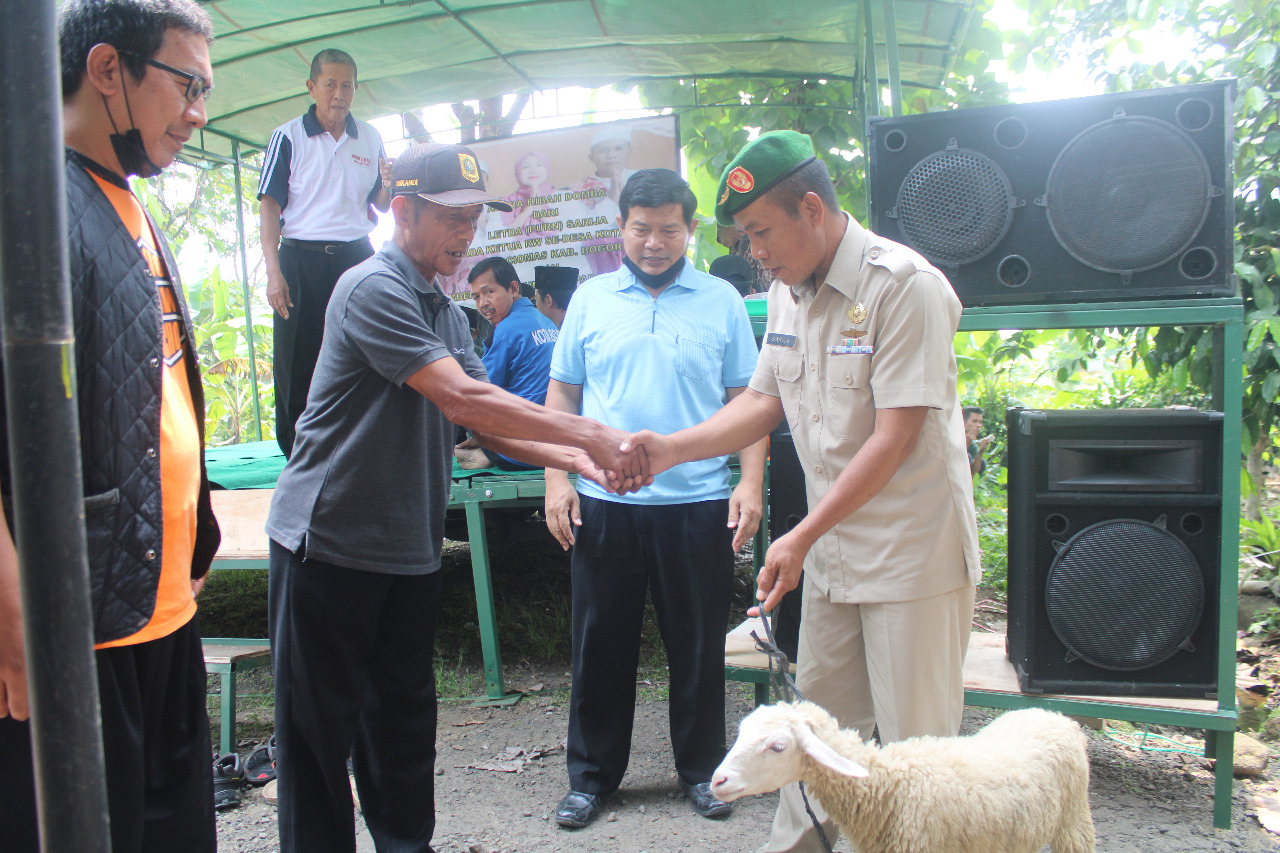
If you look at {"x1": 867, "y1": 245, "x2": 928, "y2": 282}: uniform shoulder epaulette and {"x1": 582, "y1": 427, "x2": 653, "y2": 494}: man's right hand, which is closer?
{"x1": 867, "y1": 245, "x2": 928, "y2": 282}: uniform shoulder epaulette

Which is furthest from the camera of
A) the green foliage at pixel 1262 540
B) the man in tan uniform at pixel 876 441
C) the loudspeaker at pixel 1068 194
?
the green foliage at pixel 1262 540

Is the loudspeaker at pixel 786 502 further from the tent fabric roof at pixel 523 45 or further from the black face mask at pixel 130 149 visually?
the tent fabric roof at pixel 523 45

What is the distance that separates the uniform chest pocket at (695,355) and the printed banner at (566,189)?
314 centimetres

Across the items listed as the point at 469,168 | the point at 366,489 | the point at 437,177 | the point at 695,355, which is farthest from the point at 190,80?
the point at 695,355

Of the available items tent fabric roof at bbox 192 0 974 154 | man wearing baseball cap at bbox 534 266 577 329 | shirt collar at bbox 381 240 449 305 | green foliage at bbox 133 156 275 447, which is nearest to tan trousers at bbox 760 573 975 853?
shirt collar at bbox 381 240 449 305

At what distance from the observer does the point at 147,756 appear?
5.50 ft

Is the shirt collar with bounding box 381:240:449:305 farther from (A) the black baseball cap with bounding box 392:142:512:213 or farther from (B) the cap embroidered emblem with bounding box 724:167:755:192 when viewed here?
(B) the cap embroidered emblem with bounding box 724:167:755:192

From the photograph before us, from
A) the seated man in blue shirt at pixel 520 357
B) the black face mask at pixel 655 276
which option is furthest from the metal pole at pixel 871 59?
the black face mask at pixel 655 276

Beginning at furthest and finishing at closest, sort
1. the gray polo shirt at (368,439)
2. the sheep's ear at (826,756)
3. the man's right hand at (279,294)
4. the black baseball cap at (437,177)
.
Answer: the man's right hand at (279,294) < the black baseball cap at (437,177) < the gray polo shirt at (368,439) < the sheep's ear at (826,756)

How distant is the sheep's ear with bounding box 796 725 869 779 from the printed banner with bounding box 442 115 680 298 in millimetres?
4713

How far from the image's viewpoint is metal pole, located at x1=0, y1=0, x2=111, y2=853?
30.1 inches

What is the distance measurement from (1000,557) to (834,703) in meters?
4.99

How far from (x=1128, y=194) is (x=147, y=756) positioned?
3121 mm

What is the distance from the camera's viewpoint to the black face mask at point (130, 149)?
153 centimetres
